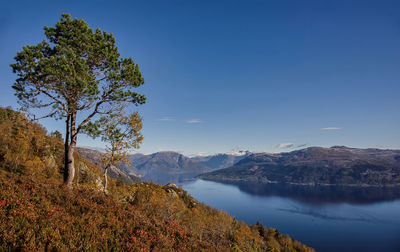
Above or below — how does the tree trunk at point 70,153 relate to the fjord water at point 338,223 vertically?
above

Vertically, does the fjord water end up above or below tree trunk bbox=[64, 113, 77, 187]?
below

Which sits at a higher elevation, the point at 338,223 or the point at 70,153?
the point at 70,153

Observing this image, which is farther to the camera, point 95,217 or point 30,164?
point 30,164

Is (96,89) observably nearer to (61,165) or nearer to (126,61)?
(126,61)

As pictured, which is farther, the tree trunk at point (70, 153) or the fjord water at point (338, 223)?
the fjord water at point (338, 223)

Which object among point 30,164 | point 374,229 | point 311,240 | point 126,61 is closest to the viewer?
point 126,61

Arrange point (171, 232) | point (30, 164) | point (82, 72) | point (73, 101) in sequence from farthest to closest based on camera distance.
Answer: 1. point (30, 164)
2. point (73, 101)
3. point (82, 72)
4. point (171, 232)

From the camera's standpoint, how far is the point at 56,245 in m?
5.28

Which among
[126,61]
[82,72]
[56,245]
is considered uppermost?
[126,61]

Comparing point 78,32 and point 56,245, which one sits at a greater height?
point 78,32

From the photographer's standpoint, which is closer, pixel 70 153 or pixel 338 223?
pixel 70 153

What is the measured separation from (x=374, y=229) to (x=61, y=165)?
17685 cm

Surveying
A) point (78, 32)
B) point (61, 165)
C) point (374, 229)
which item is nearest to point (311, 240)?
point (374, 229)

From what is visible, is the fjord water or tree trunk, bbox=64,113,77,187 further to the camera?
the fjord water
